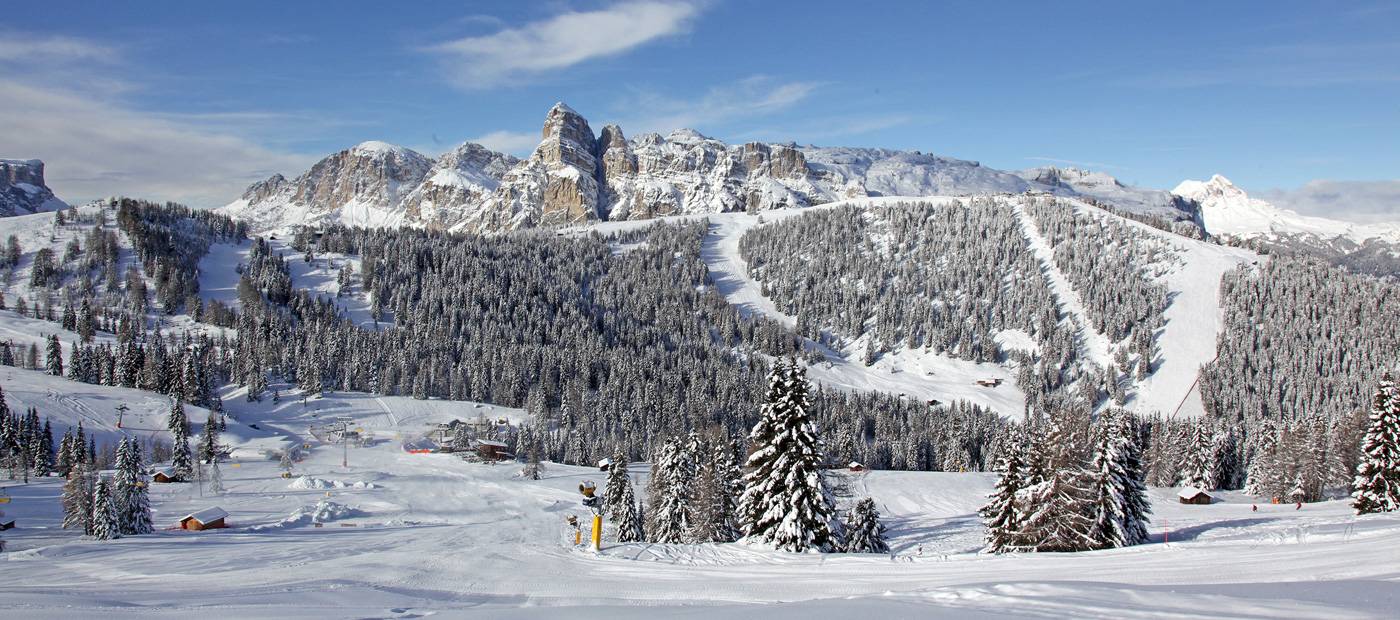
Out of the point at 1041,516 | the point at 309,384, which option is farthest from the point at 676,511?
the point at 309,384

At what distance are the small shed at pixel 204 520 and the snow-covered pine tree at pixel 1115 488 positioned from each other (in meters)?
59.9

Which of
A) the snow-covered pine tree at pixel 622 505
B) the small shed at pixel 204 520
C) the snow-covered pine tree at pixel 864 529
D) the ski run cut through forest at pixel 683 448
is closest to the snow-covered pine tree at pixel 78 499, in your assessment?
the ski run cut through forest at pixel 683 448

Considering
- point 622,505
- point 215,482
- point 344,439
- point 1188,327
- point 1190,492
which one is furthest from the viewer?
point 1188,327

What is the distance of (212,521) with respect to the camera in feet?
185

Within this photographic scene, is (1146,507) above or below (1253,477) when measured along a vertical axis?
above

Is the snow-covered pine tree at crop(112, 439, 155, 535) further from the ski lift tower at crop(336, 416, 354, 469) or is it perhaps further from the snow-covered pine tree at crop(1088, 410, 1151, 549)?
the snow-covered pine tree at crop(1088, 410, 1151, 549)

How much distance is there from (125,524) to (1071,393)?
165476 mm

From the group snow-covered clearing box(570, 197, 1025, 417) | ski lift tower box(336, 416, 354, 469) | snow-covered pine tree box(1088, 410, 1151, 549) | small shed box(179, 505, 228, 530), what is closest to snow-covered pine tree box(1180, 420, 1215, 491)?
snow-covered pine tree box(1088, 410, 1151, 549)

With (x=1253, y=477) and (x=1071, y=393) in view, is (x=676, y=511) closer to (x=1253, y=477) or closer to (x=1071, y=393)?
(x=1253, y=477)

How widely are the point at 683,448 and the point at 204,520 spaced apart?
125 feet

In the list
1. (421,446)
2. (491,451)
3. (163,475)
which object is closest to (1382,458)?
(491,451)

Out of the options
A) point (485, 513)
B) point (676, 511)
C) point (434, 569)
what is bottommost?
point (485, 513)

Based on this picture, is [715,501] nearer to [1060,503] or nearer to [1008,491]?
[1008,491]

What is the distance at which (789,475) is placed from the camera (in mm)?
29031
